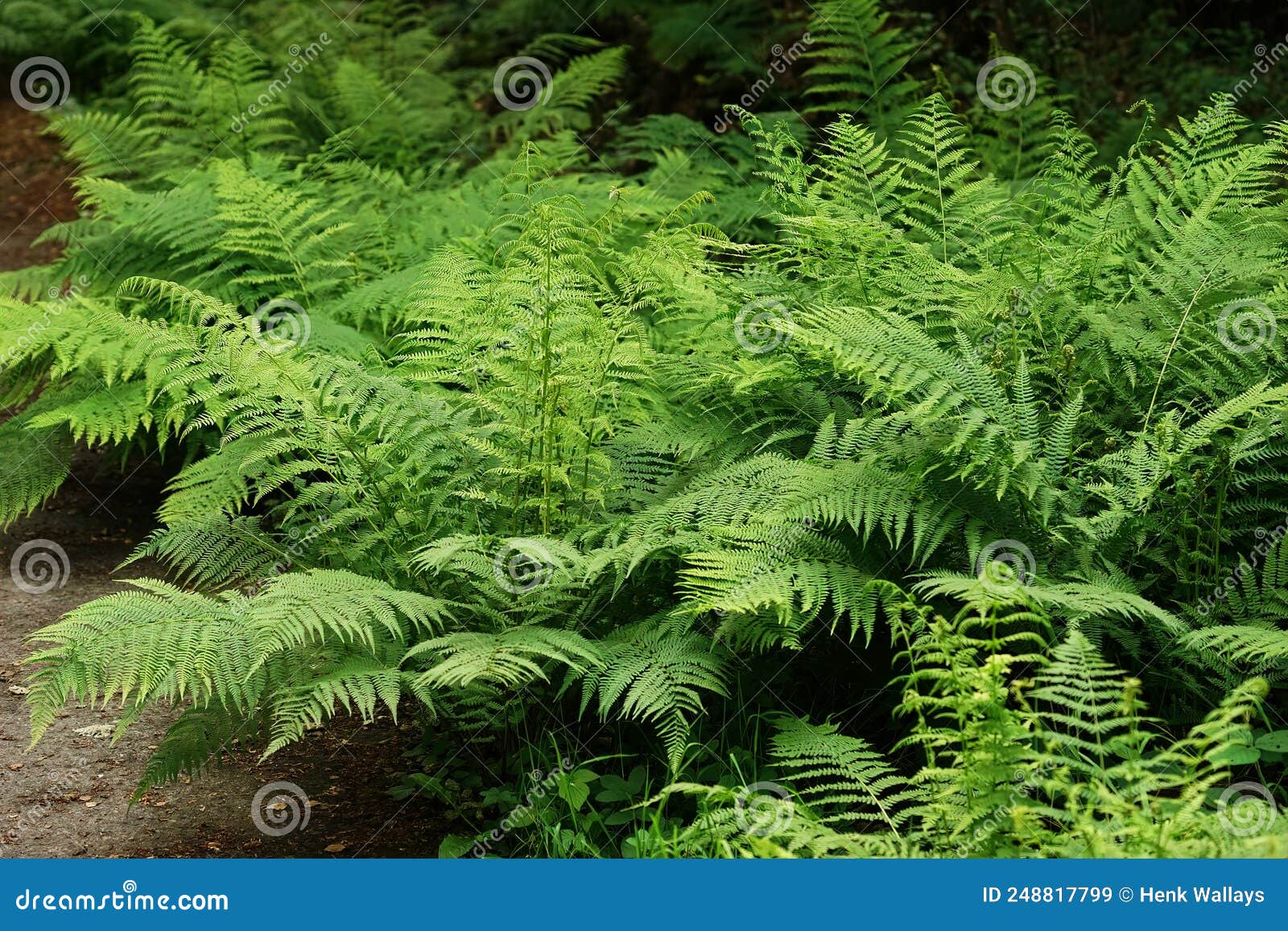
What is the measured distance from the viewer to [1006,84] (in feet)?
20.0

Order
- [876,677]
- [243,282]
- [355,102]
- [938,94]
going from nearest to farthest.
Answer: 1. [876,677]
2. [938,94]
3. [243,282]
4. [355,102]

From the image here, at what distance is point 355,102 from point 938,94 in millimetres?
3699

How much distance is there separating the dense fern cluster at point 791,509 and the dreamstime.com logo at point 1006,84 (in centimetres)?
139

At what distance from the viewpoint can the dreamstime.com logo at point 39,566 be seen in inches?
173

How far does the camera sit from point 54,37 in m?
9.29

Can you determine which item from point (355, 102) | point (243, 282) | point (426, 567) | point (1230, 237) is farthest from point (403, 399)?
point (355, 102)

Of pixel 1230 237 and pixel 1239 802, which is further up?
pixel 1230 237

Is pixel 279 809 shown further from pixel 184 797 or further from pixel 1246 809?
pixel 1246 809

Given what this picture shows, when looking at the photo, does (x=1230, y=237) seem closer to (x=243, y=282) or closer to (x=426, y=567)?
(x=426, y=567)

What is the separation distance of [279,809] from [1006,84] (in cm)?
483

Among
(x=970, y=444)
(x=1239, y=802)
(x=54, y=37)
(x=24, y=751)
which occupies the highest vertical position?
(x=970, y=444)

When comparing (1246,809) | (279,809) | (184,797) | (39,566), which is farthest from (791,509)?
(39,566)
